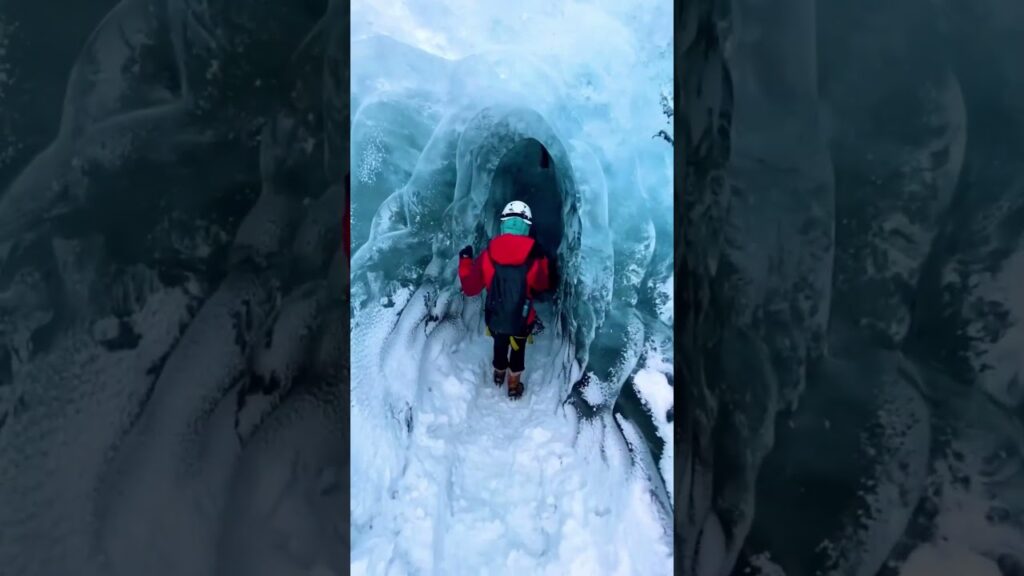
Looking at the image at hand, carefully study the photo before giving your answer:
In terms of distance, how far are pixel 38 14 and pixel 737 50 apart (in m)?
1.19

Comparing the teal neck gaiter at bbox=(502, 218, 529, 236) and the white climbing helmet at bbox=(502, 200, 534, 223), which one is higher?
the white climbing helmet at bbox=(502, 200, 534, 223)

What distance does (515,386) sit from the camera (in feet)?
5.82

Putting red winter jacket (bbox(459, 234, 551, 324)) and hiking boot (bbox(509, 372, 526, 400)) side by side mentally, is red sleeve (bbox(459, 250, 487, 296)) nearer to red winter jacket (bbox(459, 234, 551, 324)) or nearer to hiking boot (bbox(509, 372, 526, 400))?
red winter jacket (bbox(459, 234, 551, 324))

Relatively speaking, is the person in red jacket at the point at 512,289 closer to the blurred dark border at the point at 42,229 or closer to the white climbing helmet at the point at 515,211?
the white climbing helmet at the point at 515,211

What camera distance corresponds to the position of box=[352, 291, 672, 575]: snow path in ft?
4.22

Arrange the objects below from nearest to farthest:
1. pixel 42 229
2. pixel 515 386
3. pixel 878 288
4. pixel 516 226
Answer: pixel 42 229, pixel 878 288, pixel 515 386, pixel 516 226

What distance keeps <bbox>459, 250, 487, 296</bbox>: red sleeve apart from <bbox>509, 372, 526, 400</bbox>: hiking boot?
0.33m

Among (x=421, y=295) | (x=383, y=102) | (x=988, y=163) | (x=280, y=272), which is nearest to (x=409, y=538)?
(x=421, y=295)

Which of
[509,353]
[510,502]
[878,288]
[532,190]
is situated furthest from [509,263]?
[878,288]

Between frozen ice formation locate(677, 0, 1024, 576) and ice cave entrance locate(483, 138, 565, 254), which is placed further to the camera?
ice cave entrance locate(483, 138, 565, 254)

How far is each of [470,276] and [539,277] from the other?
25cm

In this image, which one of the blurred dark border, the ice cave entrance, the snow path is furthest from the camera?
the ice cave entrance

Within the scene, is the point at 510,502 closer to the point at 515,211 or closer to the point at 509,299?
the point at 509,299

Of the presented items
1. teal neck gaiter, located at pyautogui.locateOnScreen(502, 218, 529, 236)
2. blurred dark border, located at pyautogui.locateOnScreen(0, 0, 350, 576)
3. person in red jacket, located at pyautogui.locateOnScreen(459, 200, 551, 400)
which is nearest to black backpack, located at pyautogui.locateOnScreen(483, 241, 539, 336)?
person in red jacket, located at pyautogui.locateOnScreen(459, 200, 551, 400)
